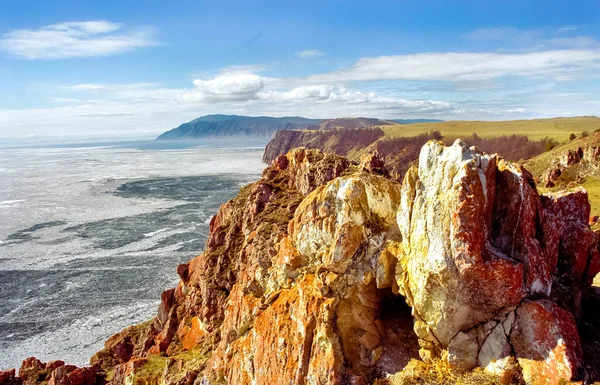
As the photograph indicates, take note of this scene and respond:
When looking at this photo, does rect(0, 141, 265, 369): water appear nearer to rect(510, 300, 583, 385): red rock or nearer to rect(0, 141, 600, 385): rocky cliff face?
rect(0, 141, 600, 385): rocky cliff face

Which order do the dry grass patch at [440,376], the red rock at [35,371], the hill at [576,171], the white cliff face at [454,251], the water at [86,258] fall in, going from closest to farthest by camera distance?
the dry grass patch at [440,376] < the white cliff face at [454,251] < the red rock at [35,371] < the water at [86,258] < the hill at [576,171]

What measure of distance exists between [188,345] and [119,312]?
24506 mm

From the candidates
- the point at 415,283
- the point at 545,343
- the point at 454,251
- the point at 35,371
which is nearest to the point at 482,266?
the point at 454,251

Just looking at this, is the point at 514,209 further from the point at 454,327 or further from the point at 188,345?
the point at 188,345

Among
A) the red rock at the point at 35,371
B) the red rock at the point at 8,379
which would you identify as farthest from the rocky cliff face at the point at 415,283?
the red rock at the point at 8,379

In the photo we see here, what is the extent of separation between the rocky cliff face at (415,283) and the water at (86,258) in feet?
77.5

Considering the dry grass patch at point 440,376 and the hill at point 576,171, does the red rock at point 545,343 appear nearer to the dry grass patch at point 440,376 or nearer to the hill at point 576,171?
the dry grass patch at point 440,376

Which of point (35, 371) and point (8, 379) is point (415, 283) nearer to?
point (35, 371)

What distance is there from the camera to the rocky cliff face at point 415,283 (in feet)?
48.1

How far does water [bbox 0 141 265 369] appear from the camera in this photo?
44.3m

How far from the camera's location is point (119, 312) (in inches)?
1911

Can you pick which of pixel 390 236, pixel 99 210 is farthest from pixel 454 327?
pixel 99 210

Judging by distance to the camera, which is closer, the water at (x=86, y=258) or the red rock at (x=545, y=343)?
the red rock at (x=545, y=343)

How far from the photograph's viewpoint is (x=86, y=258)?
65875 millimetres
